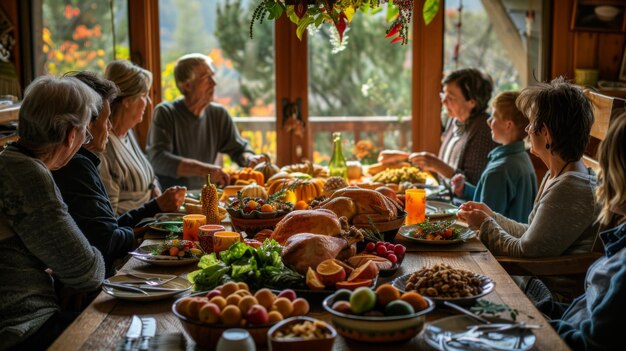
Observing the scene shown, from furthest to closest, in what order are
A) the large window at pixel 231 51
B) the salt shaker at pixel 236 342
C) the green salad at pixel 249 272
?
the large window at pixel 231 51, the green salad at pixel 249 272, the salt shaker at pixel 236 342

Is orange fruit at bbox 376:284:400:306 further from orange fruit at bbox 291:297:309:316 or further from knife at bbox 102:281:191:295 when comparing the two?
knife at bbox 102:281:191:295

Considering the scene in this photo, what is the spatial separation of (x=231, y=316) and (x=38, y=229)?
0.78m

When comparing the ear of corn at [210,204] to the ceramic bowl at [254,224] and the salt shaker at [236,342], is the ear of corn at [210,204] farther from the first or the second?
the salt shaker at [236,342]

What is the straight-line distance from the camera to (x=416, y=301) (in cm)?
179

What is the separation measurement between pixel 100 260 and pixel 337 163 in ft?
5.95

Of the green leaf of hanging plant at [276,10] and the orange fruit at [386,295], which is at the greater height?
the green leaf of hanging plant at [276,10]

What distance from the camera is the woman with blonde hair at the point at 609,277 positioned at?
5.91ft

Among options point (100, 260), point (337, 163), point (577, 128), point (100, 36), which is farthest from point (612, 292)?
point (100, 36)

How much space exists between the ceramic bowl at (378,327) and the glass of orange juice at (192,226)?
3.48 ft

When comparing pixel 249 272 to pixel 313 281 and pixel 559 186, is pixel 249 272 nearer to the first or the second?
pixel 313 281

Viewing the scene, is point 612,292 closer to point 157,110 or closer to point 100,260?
point 100,260

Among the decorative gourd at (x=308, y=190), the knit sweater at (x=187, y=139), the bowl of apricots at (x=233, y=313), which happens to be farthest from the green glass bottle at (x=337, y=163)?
the bowl of apricots at (x=233, y=313)

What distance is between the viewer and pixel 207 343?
1.72m

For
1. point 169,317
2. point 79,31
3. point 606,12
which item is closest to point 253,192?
point 169,317
